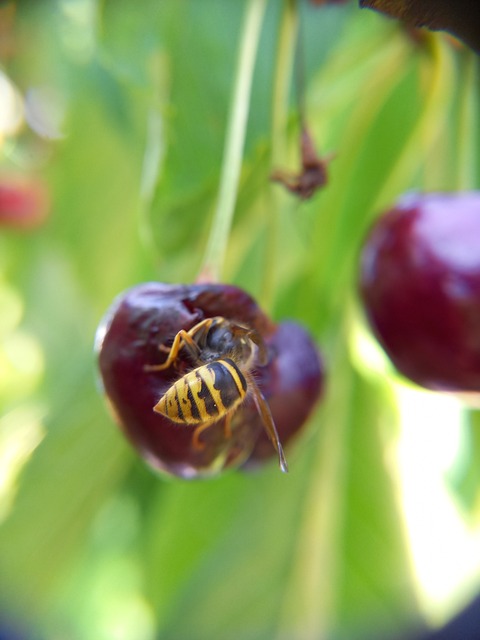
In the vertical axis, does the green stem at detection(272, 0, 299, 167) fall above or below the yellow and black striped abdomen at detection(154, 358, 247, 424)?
above

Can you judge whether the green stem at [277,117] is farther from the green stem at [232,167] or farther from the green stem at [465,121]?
the green stem at [465,121]

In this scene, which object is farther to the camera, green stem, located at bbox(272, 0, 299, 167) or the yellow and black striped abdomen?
green stem, located at bbox(272, 0, 299, 167)

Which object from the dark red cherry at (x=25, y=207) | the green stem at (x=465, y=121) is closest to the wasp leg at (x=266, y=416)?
the green stem at (x=465, y=121)

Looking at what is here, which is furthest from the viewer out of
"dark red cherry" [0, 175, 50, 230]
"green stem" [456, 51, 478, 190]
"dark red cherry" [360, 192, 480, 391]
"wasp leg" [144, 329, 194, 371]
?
"dark red cherry" [0, 175, 50, 230]

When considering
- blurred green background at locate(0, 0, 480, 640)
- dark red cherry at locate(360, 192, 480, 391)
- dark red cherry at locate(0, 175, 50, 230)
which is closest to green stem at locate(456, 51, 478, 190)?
blurred green background at locate(0, 0, 480, 640)

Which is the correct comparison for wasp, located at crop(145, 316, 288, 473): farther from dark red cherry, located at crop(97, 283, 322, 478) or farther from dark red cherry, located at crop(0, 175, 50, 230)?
dark red cherry, located at crop(0, 175, 50, 230)

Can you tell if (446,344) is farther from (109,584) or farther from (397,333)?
(109,584)
